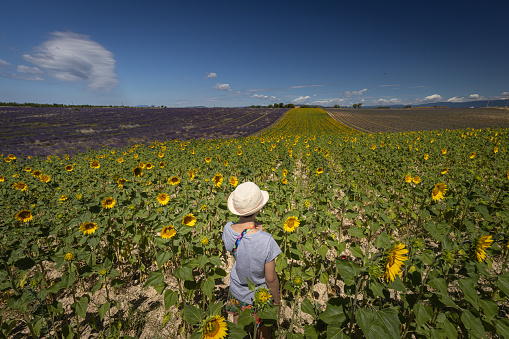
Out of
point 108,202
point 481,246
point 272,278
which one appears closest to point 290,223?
point 272,278

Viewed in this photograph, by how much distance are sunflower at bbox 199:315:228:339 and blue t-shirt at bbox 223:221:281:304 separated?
561mm

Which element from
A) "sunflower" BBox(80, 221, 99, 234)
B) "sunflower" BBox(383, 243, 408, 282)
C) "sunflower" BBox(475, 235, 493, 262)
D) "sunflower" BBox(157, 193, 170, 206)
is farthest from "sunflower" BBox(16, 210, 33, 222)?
"sunflower" BBox(475, 235, 493, 262)

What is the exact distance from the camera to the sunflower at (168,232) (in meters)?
2.22

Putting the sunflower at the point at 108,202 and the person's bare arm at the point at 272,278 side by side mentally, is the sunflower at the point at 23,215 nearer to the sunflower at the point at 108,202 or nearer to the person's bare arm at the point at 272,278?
the sunflower at the point at 108,202

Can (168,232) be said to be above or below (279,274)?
above

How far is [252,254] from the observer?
75.0 inches

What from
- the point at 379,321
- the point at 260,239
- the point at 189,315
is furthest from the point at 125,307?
the point at 379,321

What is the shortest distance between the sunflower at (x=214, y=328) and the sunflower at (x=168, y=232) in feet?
3.53

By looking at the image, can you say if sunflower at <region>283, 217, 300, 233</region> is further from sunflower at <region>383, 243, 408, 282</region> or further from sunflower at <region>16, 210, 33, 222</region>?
sunflower at <region>16, 210, 33, 222</region>

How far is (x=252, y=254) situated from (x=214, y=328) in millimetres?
647

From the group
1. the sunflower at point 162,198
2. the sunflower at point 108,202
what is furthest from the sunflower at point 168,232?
the sunflower at point 108,202

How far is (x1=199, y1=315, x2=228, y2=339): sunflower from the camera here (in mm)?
1348

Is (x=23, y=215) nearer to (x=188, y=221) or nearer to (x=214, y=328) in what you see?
(x=188, y=221)

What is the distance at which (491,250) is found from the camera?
7.02 feet
